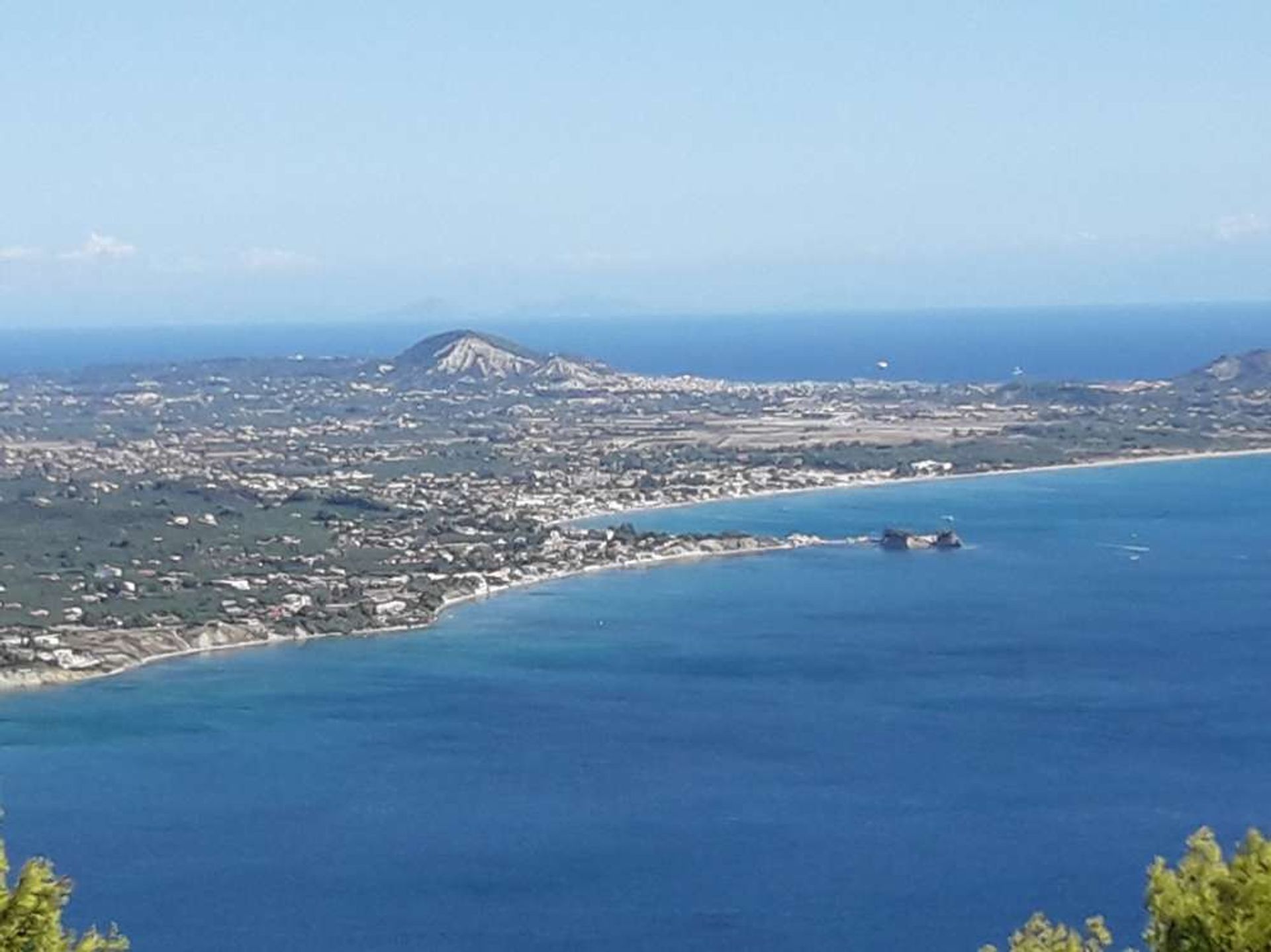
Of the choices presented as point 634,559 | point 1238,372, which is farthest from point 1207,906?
point 1238,372

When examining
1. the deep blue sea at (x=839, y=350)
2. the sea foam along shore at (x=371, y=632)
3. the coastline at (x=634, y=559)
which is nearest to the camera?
the sea foam along shore at (x=371, y=632)

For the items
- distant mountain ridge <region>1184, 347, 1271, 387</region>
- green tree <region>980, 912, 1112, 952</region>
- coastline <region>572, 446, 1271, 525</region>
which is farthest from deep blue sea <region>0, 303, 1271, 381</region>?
green tree <region>980, 912, 1112, 952</region>

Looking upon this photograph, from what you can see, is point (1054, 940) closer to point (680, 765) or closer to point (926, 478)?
point (680, 765)

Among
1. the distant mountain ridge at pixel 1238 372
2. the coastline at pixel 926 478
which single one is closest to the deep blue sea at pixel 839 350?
the distant mountain ridge at pixel 1238 372

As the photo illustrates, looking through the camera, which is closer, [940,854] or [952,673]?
[940,854]

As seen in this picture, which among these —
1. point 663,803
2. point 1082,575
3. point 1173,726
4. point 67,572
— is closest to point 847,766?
point 663,803

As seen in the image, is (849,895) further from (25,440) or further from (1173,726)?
(25,440)

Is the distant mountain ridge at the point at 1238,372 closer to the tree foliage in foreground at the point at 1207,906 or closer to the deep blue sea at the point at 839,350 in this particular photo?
the deep blue sea at the point at 839,350

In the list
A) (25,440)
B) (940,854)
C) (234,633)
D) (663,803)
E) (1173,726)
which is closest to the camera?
(940,854)
